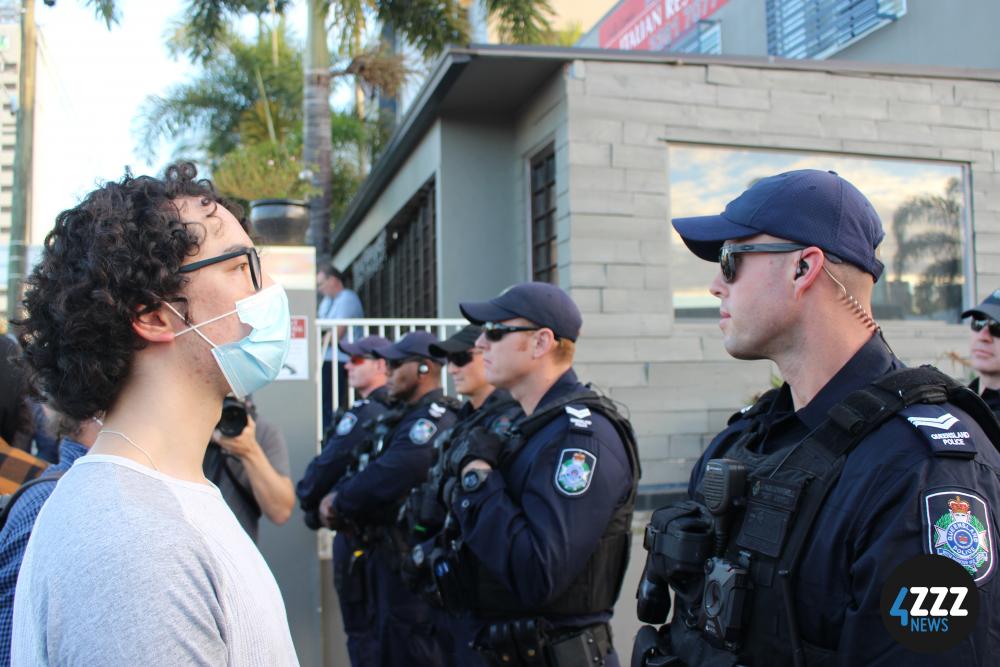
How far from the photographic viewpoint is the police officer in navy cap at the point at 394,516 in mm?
4934

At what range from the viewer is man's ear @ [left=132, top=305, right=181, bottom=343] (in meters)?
1.60

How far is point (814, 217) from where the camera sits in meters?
2.05

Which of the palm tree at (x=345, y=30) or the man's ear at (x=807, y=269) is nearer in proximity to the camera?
the man's ear at (x=807, y=269)

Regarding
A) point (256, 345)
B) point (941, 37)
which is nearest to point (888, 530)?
point (256, 345)

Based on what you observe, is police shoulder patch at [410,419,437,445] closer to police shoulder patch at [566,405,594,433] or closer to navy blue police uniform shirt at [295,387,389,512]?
navy blue police uniform shirt at [295,387,389,512]

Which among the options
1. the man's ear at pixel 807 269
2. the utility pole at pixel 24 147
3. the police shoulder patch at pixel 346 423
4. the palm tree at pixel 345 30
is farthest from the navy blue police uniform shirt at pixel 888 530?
the palm tree at pixel 345 30

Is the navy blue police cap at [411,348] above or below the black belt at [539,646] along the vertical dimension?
above

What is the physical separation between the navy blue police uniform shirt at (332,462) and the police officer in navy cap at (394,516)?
0.26m

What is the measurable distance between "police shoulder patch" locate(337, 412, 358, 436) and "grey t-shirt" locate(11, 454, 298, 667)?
13.9 ft

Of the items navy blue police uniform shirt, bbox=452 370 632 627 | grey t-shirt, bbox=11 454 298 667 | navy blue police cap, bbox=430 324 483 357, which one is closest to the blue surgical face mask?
grey t-shirt, bbox=11 454 298 667

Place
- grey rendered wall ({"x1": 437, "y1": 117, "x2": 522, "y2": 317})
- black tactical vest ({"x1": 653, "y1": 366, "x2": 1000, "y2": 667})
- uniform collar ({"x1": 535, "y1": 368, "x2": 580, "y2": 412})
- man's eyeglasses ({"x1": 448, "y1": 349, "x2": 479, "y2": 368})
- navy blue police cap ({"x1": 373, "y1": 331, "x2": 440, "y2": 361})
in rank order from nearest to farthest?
black tactical vest ({"x1": 653, "y1": 366, "x2": 1000, "y2": 667}), uniform collar ({"x1": 535, "y1": 368, "x2": 580, "y2": 412}), man's eyeglasses ({"x1": 448, "y1": 349, "x2": 479, "y2": 368}), navy blue police cap ({"x1": 373, "y1": 331, "x2": 440, "y2": 361}), grey rendered wall ({"x1": 437, "y1": 117, "x2": 522, "y2": 317})

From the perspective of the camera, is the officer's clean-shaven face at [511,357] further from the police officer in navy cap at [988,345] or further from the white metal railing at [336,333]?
the white metal railing at [336,333]

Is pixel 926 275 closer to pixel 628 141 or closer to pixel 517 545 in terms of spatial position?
pixel 628 141

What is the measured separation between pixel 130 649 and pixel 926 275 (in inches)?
317
